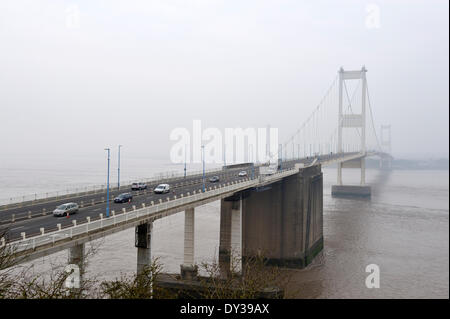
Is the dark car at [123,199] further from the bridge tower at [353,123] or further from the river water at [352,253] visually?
the bridge tower at [353,123]

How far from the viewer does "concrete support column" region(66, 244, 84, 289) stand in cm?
1672

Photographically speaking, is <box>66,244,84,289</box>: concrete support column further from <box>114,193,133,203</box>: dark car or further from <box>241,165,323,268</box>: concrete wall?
<box>241,165,323,268</box>: concrete wall

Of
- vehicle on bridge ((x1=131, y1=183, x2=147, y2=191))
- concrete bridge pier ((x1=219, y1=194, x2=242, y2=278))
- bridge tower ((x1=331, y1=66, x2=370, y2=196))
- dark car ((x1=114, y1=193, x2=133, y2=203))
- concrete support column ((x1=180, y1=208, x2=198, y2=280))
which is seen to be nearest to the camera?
dark car ((x1=114, y1=193, x2=133, y2=203))

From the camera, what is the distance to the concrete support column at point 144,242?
21.5 metres

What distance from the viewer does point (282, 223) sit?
37.2 metres

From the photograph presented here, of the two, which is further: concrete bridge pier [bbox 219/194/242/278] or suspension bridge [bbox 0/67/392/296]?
concrete bridge pier [bbox 219/194/242/278]

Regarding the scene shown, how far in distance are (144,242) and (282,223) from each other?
18.2 m

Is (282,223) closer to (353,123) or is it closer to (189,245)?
(189,245)

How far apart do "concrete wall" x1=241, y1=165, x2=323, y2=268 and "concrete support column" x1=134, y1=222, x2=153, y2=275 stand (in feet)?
50.8

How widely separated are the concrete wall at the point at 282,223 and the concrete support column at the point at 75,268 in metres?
19.7

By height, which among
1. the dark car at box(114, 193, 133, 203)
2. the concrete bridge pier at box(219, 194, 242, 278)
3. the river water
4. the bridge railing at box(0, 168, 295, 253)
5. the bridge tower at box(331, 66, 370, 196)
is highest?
the bridge tower at box(331, 66, 370, 196)

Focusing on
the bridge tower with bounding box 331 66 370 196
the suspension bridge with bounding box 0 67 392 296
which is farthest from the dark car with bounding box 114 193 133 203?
the bridge tower with bounding box 331 66 370 196
